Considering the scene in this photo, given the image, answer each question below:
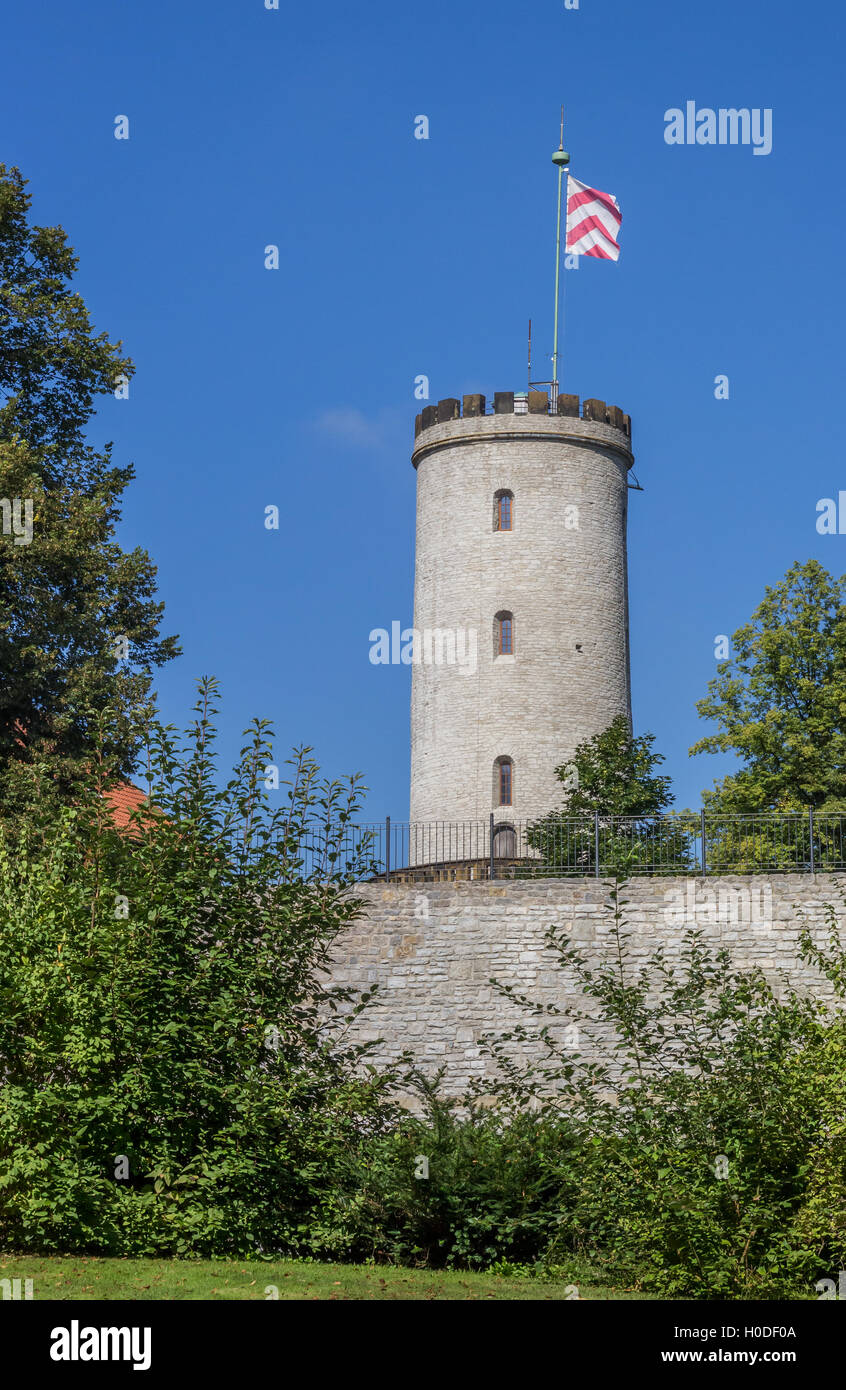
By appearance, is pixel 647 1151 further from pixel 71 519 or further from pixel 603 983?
pixel 71 519

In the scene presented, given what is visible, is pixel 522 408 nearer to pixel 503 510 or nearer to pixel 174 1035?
pixel 503 510

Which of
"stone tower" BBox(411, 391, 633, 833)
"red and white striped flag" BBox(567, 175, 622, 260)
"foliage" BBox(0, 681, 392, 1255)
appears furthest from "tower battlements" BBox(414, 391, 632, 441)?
"foliage" BBox(0, 681, 392, 1255)

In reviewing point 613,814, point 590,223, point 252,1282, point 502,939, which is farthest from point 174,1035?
point 590,223

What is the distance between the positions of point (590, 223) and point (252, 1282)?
103 feet

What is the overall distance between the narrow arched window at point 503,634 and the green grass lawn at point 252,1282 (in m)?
26.9

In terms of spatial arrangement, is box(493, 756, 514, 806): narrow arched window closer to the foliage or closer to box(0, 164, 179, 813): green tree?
box(0, 164, 179, 813): green tree

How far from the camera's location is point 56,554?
23.6 metres

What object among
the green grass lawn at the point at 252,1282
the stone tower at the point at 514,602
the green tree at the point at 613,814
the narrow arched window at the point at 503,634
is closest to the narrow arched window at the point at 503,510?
the stone tower at the point at 514,602

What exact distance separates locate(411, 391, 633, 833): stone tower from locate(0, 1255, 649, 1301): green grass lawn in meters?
Answer: 25.5

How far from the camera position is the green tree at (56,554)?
2331cm

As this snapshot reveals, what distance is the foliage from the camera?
570 inches

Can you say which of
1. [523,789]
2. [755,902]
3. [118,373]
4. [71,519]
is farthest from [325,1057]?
[523,789]

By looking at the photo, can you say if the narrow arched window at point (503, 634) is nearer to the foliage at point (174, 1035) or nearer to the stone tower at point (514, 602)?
the stone tower at point (514, 602)
